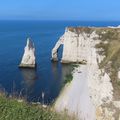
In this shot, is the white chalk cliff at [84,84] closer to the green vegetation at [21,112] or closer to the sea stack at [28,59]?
the green vegetation at [21,112]

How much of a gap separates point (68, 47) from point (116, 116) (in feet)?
218

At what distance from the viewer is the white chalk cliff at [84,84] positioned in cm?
1487

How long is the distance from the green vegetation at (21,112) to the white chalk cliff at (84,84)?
2.61 ft

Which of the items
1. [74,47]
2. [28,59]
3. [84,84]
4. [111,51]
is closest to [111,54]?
[111,51]

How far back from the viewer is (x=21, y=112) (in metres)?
9.31

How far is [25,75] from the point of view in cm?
6556

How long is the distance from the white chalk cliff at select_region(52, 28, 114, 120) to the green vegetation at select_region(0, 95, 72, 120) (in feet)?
2.61

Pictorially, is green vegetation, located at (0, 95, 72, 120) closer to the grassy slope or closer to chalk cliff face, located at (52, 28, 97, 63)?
the grassy slope

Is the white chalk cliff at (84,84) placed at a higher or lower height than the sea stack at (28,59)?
higher

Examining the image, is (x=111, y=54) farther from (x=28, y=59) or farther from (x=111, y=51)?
(x=28, y=59)

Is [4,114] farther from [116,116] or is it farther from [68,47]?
[68,47]

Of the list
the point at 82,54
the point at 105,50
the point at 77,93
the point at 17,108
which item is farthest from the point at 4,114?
the point at 82,54

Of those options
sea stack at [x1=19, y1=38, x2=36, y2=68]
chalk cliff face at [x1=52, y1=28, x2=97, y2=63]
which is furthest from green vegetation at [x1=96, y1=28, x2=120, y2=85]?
chalk cliff face at [x1=52, y1=28, x2=97, y2=63]

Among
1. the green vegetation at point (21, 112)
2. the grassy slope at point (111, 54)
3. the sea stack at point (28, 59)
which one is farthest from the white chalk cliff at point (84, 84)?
the sea stack at point (28, 59)
